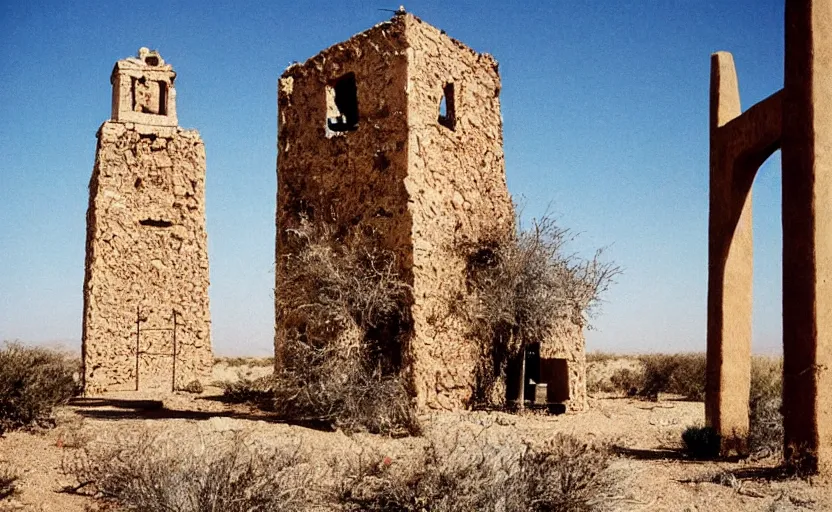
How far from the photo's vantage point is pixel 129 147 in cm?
1611

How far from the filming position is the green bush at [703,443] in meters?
8.58

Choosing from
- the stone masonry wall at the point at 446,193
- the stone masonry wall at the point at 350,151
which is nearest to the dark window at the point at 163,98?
the stone masonry wall at the point at 350,151

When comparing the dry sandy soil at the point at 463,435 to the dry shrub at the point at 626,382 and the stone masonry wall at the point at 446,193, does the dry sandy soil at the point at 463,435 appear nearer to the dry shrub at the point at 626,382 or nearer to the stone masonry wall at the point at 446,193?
the stone masonry wall at the point at 446,193

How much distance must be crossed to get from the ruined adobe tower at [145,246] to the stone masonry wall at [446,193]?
7309 mm

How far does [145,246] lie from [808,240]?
13.4m

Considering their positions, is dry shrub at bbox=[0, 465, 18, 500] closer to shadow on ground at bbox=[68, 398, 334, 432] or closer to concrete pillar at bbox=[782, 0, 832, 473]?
shadow on ground at bbox=[68, 398, 334, 432]

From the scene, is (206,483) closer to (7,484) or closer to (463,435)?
(7,484)

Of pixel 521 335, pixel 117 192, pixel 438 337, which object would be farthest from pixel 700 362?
pixel 117 192

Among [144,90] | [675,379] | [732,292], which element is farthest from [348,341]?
[675,379]

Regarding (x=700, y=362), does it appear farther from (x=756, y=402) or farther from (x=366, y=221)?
(x=366, y=221)

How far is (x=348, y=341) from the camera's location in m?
10.7

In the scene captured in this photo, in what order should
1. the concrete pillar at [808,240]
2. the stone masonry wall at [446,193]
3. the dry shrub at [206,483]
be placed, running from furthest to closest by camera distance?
the stone masonry wall at [446,193] < the concrete pillar at [808,240] < the dry shrub at [206,483]

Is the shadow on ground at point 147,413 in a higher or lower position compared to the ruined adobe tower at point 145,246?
lower

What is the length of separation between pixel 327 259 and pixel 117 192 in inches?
289
